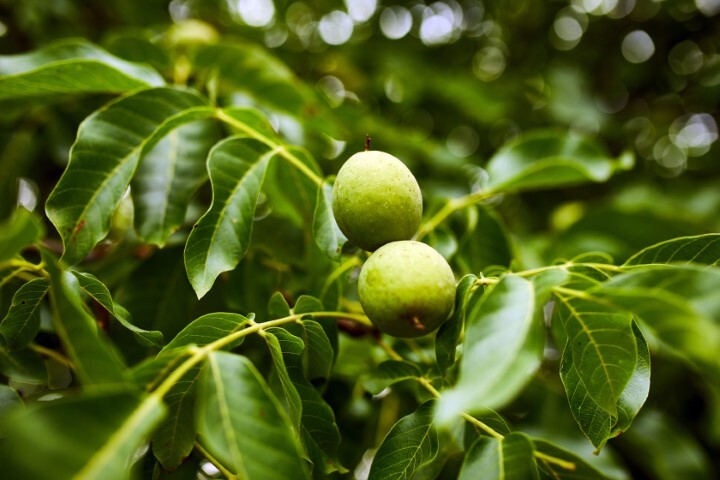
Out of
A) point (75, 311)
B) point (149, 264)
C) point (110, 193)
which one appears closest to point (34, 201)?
point (149, 264)

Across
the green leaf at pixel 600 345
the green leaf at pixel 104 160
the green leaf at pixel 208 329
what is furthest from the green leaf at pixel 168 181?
the green leaf at pixel 600 345

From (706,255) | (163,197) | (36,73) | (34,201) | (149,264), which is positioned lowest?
(34,201)

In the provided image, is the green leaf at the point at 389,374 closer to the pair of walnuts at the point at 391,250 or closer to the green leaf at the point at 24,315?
the pair of walnuts at the point at 391,250

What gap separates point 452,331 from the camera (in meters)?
1.11

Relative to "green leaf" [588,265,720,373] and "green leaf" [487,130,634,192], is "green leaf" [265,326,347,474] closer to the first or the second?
"green leaf" [588,265,720,373]

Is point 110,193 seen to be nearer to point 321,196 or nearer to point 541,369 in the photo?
point 321,196

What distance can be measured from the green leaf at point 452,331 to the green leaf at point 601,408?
218 mm

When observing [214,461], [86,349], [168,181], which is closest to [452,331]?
[214,461]

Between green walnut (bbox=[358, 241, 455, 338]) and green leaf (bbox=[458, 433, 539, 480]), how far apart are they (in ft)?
0.75

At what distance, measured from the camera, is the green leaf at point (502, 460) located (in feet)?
3.05

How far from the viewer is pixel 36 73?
140 cm

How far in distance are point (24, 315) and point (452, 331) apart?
0.85 meters

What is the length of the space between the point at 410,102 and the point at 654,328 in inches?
92.9

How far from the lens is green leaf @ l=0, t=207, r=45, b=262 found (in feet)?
2.72
